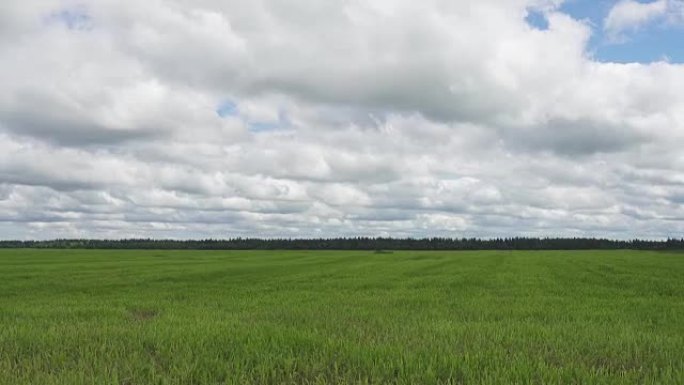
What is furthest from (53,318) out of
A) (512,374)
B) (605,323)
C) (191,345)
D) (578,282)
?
(578,282)

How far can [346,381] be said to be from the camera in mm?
7750

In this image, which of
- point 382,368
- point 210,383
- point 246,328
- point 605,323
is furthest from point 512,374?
point 605,323

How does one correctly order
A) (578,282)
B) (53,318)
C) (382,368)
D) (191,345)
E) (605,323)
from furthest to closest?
(578,282)
(53,318)
(605,323)
(191,345)
(382,368)

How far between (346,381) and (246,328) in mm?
4803

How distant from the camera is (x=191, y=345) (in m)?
10.0

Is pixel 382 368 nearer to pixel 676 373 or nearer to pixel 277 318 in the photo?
pixel 676 373

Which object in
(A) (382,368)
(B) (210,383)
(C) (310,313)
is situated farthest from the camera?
(C) (310,313)

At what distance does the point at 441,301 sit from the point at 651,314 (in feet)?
22.1

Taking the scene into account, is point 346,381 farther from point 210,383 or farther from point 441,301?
point 441,301

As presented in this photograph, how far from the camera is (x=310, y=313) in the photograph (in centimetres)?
1697

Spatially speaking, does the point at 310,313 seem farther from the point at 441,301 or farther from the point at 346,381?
the point at 346,381

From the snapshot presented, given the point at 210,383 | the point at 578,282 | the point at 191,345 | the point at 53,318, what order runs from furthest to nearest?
1. the point at 578,282
2. the point at 53,318
3. the point at 191,345
4. the point at 210,383

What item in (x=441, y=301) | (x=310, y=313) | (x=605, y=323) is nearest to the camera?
(x=605, y=323)

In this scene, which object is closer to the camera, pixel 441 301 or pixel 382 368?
pixel 382 368
